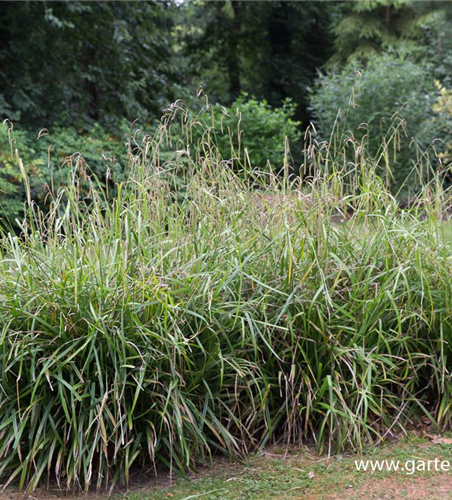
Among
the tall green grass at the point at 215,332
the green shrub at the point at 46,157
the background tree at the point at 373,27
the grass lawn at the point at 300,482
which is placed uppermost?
the background tree at the point at 373,27

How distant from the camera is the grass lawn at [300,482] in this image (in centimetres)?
272

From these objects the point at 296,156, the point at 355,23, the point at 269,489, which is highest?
the point at 355,23

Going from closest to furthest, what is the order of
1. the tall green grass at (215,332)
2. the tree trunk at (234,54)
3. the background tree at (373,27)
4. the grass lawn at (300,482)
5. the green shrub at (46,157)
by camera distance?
the grass lawn at (300,482), the tall green grass at (215,332), the green shrub at (46,157), the background tree at (373,27), the tree trunk at (234,54)

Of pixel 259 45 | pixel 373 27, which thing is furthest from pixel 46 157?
pixel 259 45

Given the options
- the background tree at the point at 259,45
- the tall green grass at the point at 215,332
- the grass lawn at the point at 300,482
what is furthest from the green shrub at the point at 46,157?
the background tree at the point at 259,45

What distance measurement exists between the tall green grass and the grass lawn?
3.5 inches

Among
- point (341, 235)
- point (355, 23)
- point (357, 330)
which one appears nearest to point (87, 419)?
point (357, 330)

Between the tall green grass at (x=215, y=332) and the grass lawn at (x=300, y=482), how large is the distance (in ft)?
0.29

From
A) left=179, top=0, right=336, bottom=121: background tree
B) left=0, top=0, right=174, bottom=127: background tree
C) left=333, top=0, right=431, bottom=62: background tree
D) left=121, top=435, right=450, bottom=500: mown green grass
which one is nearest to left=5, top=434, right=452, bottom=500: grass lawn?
left=121, top=435, right=450, bottom=500: mown green grass

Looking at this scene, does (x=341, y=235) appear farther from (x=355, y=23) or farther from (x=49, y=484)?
(x=355, y=23)

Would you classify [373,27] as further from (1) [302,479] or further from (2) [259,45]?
(1) [302,479]

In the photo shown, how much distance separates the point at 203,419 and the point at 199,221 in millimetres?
1119

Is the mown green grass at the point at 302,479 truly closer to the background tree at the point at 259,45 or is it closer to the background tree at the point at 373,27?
the background tree at the point at 373,27

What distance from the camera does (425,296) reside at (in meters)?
3.38
